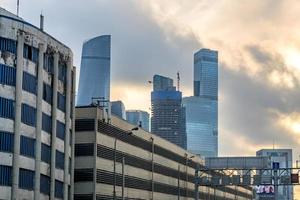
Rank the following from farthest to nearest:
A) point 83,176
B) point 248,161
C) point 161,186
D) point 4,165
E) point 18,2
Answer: point 248,161
point 161,186
point 83,176
point 18,2
point 4,165

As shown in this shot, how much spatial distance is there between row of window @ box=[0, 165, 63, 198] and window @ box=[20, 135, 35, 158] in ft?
5.67

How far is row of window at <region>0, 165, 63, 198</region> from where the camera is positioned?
6488 cm

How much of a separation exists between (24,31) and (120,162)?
33508mm

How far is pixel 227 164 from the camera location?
15925cm

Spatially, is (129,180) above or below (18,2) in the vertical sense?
below

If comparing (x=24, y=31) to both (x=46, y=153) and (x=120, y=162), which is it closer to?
(x=46, y=153)

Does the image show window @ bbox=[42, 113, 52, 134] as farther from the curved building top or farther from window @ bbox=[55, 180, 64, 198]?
the curved building top

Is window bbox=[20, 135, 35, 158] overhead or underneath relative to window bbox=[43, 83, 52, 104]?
underneath

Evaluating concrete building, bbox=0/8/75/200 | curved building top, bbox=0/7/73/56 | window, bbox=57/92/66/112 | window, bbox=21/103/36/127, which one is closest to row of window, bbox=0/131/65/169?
Answer: concrete building, bbox=0/8/75/200

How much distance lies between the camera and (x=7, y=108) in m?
66.4

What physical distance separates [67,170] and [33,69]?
14.7 m

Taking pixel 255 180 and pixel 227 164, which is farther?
pixel 227 164

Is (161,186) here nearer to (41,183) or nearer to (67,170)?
(67,170)

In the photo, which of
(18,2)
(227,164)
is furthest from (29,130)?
(227,164)
